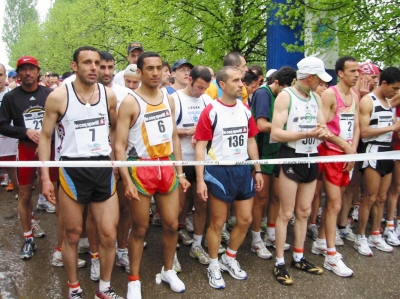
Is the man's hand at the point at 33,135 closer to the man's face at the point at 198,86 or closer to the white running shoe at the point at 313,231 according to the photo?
the man's face at the point at 198,86

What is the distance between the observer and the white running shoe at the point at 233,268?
4.12 m

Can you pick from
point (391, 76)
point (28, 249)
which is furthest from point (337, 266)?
point (28, 249)

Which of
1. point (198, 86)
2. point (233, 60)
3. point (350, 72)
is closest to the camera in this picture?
point (350, 72)

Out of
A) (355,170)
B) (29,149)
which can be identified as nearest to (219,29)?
(355,170)

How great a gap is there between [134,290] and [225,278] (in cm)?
101

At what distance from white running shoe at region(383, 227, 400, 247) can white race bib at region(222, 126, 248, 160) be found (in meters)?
2.62

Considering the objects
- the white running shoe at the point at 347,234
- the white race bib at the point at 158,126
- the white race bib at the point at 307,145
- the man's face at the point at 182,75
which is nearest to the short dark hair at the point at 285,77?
the white race bib at the point at 307,145

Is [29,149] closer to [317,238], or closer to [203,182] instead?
[203,182]

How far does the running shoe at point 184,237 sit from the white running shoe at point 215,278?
0.96m

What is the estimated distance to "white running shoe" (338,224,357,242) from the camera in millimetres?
5219

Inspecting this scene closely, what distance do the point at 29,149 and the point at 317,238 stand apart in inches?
147

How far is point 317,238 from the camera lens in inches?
192

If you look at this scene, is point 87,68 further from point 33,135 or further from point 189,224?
point 189,224

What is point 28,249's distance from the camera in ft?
15.3
